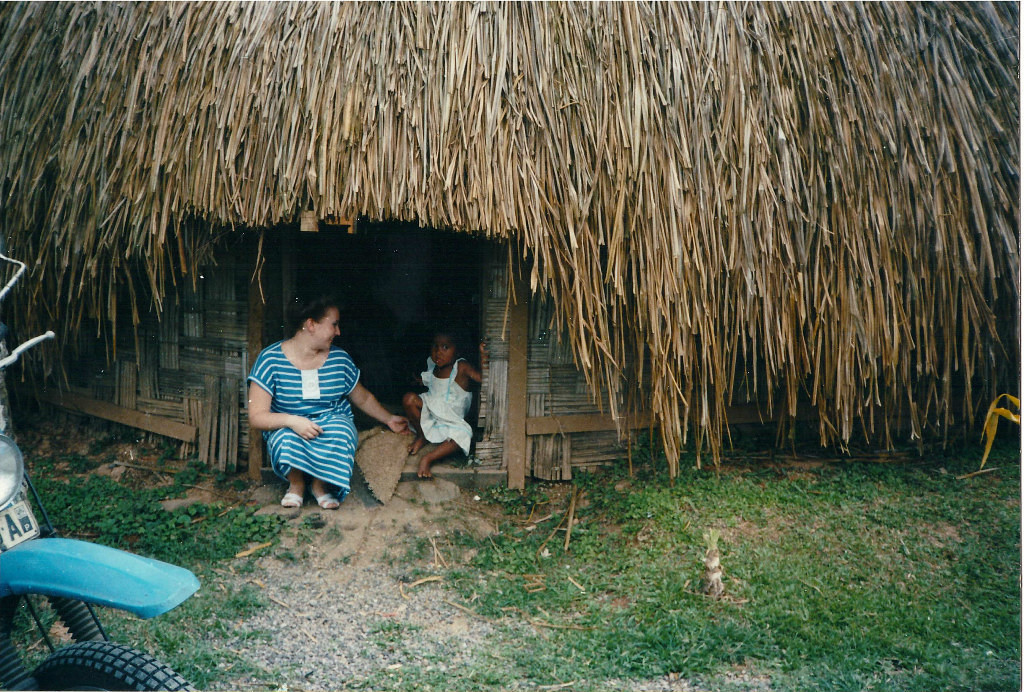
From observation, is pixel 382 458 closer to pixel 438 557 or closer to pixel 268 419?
pixel 268 419

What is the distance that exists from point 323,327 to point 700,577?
2201 mm

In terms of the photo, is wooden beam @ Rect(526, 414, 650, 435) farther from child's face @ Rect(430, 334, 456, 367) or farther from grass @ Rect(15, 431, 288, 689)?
grass @ Rect(15, 431, 288, 689)

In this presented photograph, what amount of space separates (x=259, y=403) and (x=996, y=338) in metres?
3.77

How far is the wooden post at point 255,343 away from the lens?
170 inches

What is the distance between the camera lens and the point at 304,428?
3.98 meters

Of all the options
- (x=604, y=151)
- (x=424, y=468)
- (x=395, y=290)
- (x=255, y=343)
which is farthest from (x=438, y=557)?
(x=395, y=290)

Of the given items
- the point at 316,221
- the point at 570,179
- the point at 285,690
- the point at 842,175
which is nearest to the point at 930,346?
the point at 842,175

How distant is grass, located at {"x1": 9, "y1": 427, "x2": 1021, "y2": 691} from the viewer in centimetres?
286

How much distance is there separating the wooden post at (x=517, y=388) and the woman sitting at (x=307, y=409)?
0.85 meters

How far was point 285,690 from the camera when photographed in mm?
2725

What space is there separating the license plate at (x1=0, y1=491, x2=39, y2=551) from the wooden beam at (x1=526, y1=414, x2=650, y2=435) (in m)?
2.54

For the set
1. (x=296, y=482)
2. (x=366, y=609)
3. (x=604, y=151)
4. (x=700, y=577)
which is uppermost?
(x=604, y=151)

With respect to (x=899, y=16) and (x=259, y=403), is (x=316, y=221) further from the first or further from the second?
(x=899, y=16)

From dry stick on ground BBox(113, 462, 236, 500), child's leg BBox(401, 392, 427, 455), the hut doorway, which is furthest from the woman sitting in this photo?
the hut doorway
